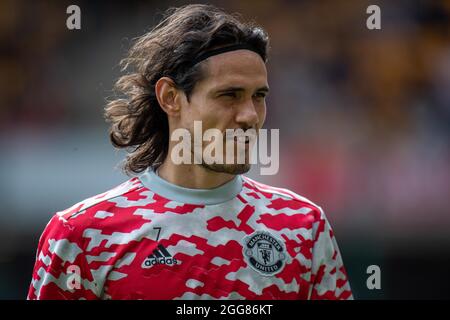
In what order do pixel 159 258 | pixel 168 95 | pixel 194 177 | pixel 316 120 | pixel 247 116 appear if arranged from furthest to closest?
1. pixel 316 120
2. pixel 168 95
3. pixel 194 177
4. pixel 247 116
5. pixel 159 258

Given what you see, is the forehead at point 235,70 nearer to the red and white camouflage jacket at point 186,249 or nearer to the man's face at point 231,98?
the man's face at point 231,98

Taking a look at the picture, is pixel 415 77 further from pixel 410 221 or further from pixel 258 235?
pixel 258 235

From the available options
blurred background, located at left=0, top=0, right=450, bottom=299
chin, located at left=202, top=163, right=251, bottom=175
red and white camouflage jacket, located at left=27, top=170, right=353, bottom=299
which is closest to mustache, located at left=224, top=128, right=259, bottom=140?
chin, located at left=202, top=163, right=251, bottom=175

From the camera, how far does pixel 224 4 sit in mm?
6758

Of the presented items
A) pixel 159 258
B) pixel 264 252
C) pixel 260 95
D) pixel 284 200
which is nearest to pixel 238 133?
pixel 260 95

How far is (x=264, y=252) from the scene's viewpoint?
9.36 ft

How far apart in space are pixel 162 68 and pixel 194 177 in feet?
1.84

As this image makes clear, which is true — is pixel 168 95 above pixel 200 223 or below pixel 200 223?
above

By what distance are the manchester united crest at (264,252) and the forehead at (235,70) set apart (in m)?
0.61

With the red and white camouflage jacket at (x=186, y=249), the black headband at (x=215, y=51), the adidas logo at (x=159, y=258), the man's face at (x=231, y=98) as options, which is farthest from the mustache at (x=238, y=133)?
the adidas logo at (x=159, y=258)

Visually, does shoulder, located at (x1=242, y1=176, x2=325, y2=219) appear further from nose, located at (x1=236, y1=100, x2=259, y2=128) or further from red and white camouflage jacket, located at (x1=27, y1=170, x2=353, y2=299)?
nose, located at (x1=236, y1=100, x2=259, y2=128)

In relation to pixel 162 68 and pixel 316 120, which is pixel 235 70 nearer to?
pixel 162 68

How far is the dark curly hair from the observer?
306 cm

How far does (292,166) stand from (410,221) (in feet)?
3.74
